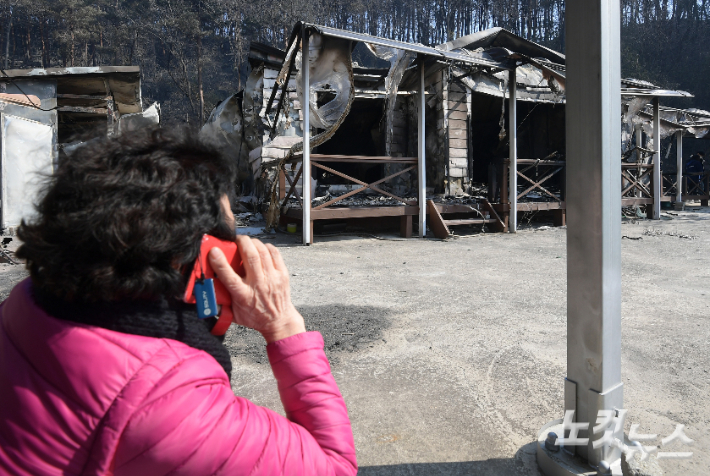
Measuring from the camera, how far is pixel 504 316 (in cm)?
314

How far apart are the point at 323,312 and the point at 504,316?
1301 millimetres

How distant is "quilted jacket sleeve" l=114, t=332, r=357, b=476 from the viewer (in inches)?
25.6

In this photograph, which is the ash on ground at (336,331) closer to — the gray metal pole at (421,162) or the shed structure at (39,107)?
the gray metal pole at (421,162)

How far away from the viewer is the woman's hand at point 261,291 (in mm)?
861

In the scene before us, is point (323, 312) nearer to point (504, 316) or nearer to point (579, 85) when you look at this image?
point (504, 316)

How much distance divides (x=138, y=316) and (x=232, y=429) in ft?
0.78

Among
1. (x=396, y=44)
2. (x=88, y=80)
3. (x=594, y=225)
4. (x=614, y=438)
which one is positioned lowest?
(x=614, y=438)

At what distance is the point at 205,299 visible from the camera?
0.80 m

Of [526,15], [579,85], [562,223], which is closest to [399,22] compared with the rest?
[526,15]

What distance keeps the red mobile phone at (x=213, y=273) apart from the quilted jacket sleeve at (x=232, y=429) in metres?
0.12

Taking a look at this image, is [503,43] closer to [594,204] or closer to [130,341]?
[594,204]

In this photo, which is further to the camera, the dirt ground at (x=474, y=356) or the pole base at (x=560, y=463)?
the dirt ground at (x=474, y=356)

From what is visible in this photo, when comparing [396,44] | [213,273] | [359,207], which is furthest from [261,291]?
[359,207]

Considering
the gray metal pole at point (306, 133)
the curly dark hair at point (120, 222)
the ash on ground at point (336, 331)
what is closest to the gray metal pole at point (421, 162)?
the gray metal pole at point (306, 133)
